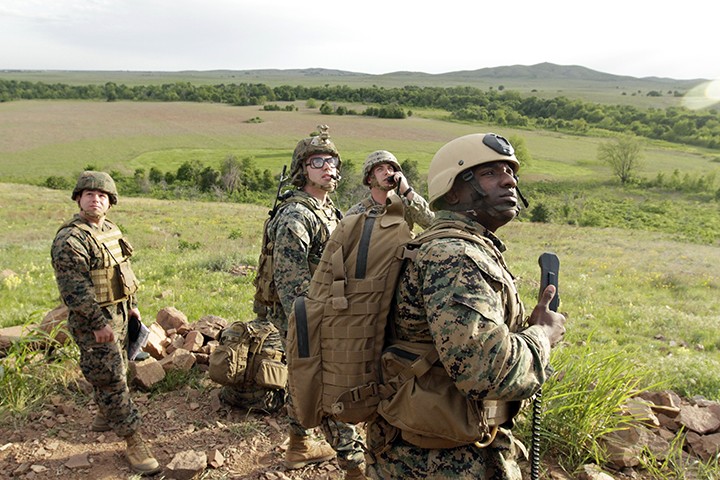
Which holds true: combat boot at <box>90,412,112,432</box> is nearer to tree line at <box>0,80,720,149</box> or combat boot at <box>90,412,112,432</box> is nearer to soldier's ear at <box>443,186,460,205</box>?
soldier's ear at <box>443,186,460,205</box>

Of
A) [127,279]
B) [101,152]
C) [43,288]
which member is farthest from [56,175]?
[127,279]

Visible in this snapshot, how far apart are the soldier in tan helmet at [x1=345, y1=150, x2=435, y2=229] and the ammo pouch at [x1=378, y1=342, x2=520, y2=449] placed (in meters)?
2.64

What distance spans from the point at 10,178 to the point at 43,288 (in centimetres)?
4794

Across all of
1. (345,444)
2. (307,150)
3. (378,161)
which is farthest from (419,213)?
(345,444)

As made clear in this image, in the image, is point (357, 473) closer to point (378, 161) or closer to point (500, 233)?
point (378, 161)

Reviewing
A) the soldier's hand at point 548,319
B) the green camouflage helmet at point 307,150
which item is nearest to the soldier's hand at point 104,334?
the green camouflage helmet at point 307,150

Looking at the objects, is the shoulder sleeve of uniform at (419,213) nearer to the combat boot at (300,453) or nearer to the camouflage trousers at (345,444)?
the camouflage trousers at (345,444)

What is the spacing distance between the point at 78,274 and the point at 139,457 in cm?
142

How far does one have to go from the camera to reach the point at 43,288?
884cm

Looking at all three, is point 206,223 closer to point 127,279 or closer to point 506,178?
point 127,279

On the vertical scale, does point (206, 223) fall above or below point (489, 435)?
below

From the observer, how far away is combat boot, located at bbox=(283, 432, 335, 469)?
388cm

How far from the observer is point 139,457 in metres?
3.82

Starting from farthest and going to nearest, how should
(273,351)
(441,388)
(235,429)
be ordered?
(273,351) → (235,429) → (441,388)
